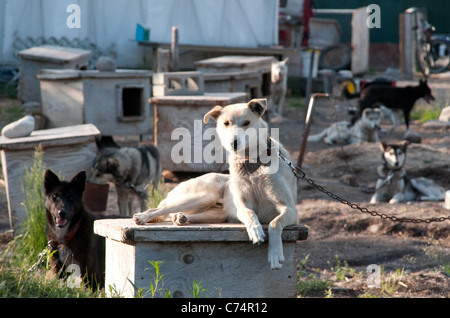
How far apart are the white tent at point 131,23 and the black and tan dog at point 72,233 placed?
454 inches

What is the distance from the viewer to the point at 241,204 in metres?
3.86

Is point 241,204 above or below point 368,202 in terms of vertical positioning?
above

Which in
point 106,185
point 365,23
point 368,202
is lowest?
point 368,202

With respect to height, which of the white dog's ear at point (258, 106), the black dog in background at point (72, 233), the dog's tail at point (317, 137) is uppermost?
the white dog's ear at point (258, 106)

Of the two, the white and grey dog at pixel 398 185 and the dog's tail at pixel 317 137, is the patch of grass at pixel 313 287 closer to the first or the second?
the white and grey dog at pixel 398 185

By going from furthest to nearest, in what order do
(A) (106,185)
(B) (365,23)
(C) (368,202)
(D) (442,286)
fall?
1. (B) (365,23)
2. (C) (368,202)
3. (A) (106,185)
4. (D) (442,286)

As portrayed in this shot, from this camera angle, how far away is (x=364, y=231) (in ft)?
22.4

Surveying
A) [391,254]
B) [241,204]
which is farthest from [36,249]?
[391,254]

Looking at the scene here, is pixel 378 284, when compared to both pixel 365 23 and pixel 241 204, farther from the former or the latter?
pixel 365 23

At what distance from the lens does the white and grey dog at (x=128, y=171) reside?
6836 millimetres

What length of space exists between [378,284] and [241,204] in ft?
6.10

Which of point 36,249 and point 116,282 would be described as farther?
point 36,249

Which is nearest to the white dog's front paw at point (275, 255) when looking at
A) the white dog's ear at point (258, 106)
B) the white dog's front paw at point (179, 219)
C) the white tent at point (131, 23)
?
the white dog's front paw at point (179, 219)

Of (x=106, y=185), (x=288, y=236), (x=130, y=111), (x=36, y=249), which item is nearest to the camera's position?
(x=288, y=236)
